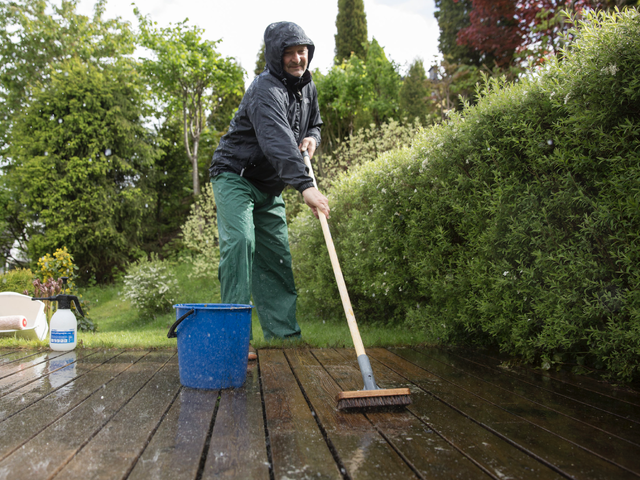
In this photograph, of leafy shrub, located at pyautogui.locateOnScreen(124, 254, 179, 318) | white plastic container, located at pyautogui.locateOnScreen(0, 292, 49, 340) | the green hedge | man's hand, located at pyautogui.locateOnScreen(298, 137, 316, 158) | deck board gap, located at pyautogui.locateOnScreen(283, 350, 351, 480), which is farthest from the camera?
leafy shrub, located at pyautogui.locateOnScreen(124, 254, 179, 318)

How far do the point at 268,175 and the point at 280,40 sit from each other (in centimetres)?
77

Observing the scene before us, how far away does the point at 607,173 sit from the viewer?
2.01 metres

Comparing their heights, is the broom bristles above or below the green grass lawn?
below

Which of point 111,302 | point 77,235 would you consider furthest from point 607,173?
point 77,235

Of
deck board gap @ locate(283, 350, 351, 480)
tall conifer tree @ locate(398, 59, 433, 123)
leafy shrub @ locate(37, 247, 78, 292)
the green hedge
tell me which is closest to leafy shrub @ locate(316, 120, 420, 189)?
leafy shrub @ locate(37, 247, 78, 292)

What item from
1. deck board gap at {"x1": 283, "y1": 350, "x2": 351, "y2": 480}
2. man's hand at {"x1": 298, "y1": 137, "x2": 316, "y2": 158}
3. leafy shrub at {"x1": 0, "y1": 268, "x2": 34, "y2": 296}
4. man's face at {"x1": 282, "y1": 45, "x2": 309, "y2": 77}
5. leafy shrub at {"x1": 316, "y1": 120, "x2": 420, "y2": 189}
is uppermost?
leafy shrub at {"x1": 316, "y1": 120, "x2": 420, "y2": 189}

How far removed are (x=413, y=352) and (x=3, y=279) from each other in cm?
553

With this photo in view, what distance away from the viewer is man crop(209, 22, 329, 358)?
2467 mm

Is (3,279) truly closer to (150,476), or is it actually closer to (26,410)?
(26,410)

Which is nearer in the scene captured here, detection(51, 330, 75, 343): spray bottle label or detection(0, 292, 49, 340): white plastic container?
detection(51, 330, 75, 343): spray bottle label

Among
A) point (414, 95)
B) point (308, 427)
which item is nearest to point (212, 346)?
point (308, 427)

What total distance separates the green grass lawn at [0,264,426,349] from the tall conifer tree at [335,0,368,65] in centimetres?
1127

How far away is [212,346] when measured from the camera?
197cm

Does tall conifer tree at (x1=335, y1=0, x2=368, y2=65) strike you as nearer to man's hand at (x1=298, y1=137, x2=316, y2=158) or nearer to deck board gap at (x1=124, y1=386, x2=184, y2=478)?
man's hand at (x1=298, y1=137, x2=316, y2=158)
